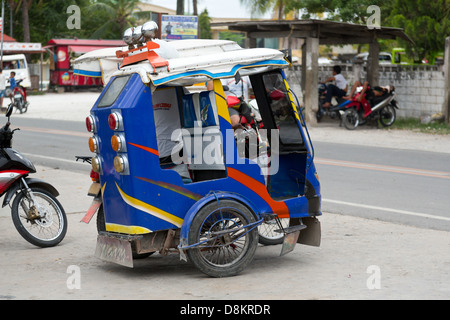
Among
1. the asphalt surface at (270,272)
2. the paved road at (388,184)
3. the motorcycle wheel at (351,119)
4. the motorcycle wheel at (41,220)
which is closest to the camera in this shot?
the asphalt surface at (270,272)

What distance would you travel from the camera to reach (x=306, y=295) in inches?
214

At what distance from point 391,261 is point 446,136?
13.4 meters

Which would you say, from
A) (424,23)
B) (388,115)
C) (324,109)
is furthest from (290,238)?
(424,23)

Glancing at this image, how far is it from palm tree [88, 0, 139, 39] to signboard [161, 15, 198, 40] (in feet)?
106

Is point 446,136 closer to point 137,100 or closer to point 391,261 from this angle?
point 391,261

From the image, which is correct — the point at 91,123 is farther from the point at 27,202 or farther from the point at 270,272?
the point at 270,272

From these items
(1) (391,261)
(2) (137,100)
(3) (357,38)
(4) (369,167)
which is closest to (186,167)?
(2) (137,100)

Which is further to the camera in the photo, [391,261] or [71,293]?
[391,261]

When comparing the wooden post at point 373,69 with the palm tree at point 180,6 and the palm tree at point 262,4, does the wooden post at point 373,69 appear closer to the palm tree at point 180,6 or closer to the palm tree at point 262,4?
the palm tree at point 180,6

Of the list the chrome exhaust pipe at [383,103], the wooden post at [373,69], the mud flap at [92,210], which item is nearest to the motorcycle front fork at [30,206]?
the mud flap at [92,210]

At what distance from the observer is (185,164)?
632cm

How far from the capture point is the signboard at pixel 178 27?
25656 mm

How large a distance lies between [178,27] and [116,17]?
111ft

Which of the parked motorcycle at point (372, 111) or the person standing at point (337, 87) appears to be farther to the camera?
the person standing at point (337, 87)
